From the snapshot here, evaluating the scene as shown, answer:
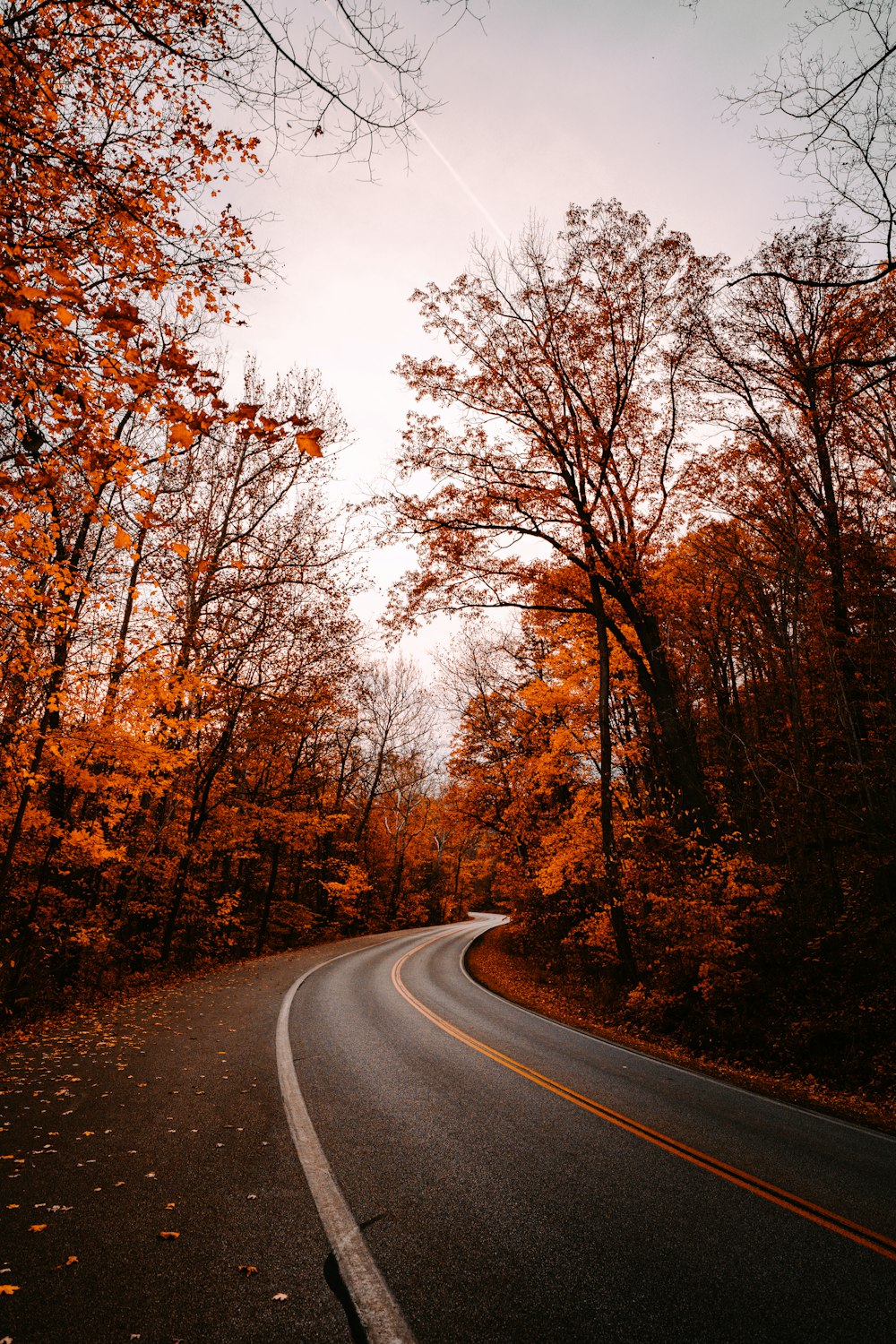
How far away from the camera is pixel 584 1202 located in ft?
12.3

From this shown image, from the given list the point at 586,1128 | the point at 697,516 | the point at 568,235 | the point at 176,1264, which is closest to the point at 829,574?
the point at 697,516

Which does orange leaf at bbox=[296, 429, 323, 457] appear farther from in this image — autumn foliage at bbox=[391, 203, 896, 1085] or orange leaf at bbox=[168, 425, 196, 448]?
autumn foliage at bbox=[391, 203, 896, 1085]

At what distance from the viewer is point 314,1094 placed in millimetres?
5699

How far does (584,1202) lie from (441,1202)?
93 cm

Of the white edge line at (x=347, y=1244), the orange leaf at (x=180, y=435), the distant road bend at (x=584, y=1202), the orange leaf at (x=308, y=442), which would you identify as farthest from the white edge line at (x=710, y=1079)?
the orange leaf at (x=180, y=435)

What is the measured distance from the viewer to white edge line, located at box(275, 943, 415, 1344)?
2.60 meters

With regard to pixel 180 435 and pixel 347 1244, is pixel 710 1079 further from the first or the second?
pixel 180 435

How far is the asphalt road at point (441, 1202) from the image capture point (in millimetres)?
2701

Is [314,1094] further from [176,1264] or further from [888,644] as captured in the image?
[888,644]

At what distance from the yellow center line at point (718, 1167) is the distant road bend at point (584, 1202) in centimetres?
2

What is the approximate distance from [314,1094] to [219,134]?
9.34m

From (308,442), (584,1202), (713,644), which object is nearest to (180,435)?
(308,442)

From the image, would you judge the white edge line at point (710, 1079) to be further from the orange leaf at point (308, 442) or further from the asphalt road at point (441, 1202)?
the orange leaf at point (308, 442)

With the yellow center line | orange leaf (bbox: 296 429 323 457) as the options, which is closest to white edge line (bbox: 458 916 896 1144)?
the yellow center line
